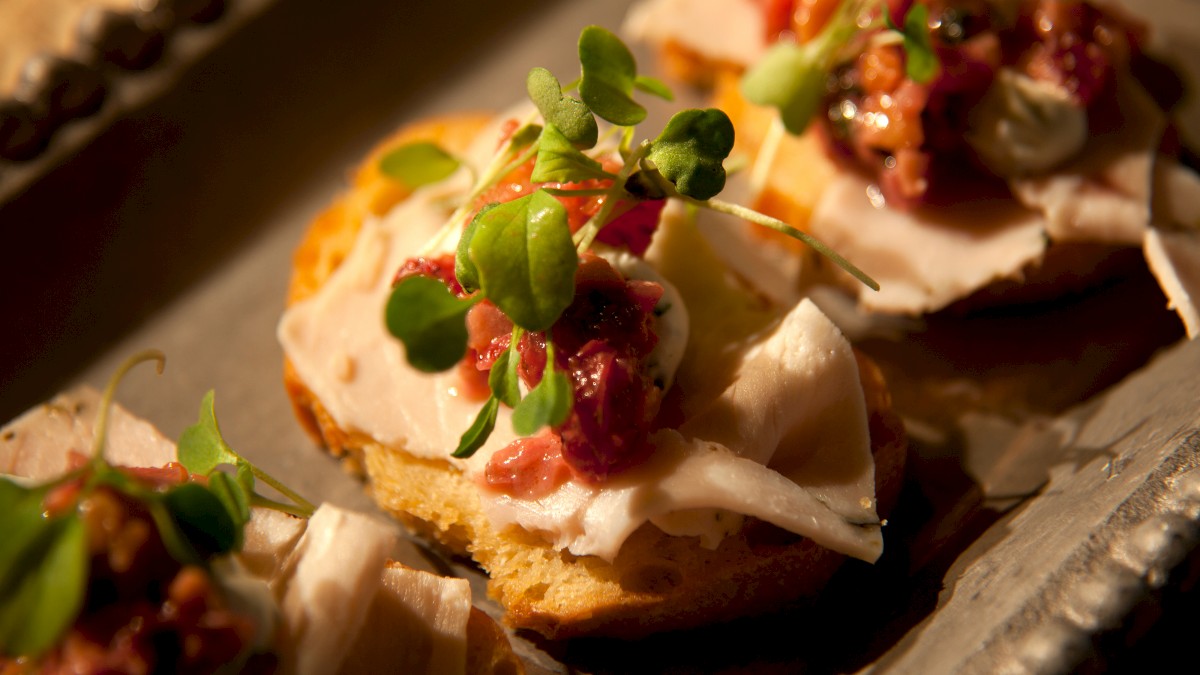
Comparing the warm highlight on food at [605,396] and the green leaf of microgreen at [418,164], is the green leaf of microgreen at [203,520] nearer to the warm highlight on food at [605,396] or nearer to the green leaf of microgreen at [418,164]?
the warm highlight on food at [605,396]

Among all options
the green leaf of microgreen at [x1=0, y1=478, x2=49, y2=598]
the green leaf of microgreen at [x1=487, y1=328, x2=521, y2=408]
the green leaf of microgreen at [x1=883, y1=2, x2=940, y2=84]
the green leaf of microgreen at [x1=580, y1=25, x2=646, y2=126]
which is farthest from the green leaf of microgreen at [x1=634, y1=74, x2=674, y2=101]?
the green leaf of microgreen at [x1=0, y1=478, x2=49, y2=598]

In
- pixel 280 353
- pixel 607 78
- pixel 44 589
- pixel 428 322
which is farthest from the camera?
pixel 280 353

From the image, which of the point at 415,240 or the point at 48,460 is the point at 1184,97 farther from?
the point at 48,460

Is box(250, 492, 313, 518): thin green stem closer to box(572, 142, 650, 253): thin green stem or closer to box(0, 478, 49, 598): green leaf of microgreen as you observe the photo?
box(0, 478, 49, 598): green leaf of microgreen

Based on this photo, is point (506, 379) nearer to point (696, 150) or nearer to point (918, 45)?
point (696, 150)

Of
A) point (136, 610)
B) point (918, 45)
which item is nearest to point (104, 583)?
point (136, 610)

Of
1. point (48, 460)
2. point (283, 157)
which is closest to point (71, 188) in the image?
point (283, 157)
